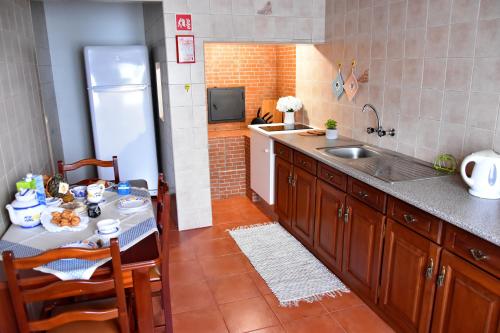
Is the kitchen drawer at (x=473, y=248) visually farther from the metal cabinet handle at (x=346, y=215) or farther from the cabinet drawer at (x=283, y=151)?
the cabinet drawer at (x=283, y=151)

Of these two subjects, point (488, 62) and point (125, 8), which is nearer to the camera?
point (488, 62)

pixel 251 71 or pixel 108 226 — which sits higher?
pixel 251 71

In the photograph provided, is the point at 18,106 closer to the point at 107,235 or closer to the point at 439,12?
the point at 107,235

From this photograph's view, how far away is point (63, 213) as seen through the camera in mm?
1917

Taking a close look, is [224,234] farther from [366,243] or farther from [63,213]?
[63,213]

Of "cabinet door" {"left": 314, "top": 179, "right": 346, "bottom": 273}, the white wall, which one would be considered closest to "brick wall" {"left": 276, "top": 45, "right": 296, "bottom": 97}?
the white wall

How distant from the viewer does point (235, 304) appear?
100 inches

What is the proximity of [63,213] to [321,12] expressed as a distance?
290 centimetres

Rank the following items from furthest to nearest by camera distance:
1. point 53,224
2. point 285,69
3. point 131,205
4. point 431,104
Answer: point 285,69, point 431,104, point 131,205, point 53,224

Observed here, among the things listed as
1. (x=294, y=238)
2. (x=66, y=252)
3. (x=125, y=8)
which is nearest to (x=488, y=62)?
(x=294, y=238)

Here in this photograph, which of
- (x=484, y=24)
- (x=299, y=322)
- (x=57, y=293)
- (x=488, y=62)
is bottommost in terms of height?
(x=299, y=322)

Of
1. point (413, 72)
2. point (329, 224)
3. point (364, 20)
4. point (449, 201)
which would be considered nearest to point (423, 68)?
point (413, 72)

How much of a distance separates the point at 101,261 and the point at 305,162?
1.86 meters

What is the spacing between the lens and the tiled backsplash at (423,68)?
2123 mm
